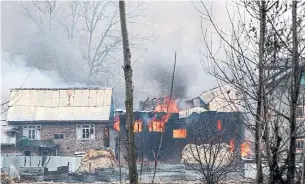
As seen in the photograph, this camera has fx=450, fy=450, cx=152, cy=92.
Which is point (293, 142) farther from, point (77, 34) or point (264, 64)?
point (77, 34)

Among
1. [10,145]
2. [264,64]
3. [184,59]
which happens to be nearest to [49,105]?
[10,145]

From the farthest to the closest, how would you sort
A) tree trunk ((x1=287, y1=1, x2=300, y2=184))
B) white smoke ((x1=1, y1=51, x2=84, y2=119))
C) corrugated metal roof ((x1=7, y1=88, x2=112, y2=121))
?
white smoke ((x1=1, y1=51, x2=84, y2=119)) < corrugated metal roof ((x1=7, y1=88, x2=112, y2=121)) < tree trunk ((x1=287, y1=1, x2=300, y2=184))

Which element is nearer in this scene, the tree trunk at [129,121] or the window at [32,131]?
the tree trunk at [129,121]

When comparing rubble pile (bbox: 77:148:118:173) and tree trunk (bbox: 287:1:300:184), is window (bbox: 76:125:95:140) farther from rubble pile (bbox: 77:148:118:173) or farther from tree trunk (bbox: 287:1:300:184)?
tree trunk (bbox: 287:1:300:184)

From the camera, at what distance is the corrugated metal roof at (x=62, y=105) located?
3622 centimetres

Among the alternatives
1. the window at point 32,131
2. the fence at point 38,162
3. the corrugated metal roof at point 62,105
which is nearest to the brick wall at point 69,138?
the window at point 32,131

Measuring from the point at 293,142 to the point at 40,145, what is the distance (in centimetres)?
3008

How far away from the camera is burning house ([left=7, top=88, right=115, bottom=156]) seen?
35.7 meters

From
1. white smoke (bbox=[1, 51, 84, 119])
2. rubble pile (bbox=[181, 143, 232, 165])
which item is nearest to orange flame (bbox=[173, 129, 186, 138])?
rubble pile (bbox=[181, 143, 232, 165])

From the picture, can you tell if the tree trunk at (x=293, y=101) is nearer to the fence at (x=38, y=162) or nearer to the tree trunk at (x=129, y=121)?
the tree trunk at (x=129, y=121)

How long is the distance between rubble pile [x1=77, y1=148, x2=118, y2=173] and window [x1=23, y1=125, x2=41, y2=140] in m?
8.40

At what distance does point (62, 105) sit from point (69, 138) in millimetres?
3198

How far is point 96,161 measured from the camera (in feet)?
95.5

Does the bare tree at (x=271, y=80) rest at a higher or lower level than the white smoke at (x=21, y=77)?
lower
